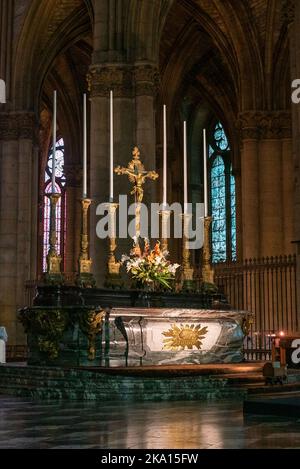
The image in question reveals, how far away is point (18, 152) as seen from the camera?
2956cm

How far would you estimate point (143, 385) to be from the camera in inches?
475

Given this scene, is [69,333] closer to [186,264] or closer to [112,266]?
[112,266]

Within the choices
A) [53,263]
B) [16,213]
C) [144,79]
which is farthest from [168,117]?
[53,263]

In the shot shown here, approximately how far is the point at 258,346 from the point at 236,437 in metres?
18.6

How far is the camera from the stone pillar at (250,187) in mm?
30625

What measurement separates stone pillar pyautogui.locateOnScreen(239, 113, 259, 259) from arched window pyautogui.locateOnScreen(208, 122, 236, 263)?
35.6ft

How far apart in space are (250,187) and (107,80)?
11217 mm

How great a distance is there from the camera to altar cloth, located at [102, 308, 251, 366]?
13.7m

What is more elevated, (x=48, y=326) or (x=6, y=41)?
(x=6, y=41)

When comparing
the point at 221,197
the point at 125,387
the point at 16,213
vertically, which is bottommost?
the point at 125,387

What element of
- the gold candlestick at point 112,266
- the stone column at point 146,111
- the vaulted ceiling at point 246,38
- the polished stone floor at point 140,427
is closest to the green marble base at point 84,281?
the gold candlestick at point 112,266

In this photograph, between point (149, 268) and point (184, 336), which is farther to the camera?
point (149, 268)
